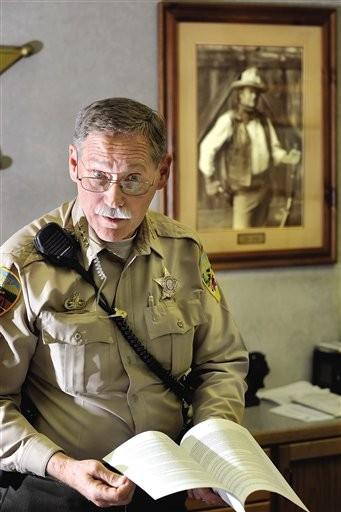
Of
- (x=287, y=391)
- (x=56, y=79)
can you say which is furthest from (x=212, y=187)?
(x=287, y=391)

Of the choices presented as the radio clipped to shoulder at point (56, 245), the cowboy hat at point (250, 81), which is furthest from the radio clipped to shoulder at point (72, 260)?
the cowboy hat at point (250, 81)

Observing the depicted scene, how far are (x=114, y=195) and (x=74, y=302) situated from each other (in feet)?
1.00

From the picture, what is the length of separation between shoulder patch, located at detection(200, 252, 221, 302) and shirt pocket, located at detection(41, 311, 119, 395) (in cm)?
38

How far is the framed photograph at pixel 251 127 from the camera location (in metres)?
3.54

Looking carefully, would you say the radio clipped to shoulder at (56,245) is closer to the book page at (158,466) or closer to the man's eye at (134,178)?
the man's eye at (134,178)

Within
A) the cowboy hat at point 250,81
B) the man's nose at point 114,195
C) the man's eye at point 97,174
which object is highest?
the cowboy hat at point 250,81

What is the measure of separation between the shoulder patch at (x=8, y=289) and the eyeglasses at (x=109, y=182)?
30 centimetres

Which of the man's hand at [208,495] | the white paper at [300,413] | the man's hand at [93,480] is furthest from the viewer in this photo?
the white paper at [300,413]

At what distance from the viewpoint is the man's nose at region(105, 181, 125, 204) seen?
2.18 m

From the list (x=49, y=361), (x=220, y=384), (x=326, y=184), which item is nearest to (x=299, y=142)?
(x=326, y=184)

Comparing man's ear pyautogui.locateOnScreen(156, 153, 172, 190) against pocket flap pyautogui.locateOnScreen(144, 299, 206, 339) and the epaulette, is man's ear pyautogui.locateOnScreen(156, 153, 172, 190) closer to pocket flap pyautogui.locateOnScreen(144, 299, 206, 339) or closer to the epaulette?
the epaulette

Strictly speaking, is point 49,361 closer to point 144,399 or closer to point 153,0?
point 144,399

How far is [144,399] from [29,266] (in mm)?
468

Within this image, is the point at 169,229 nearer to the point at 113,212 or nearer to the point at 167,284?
the point at 167,284
